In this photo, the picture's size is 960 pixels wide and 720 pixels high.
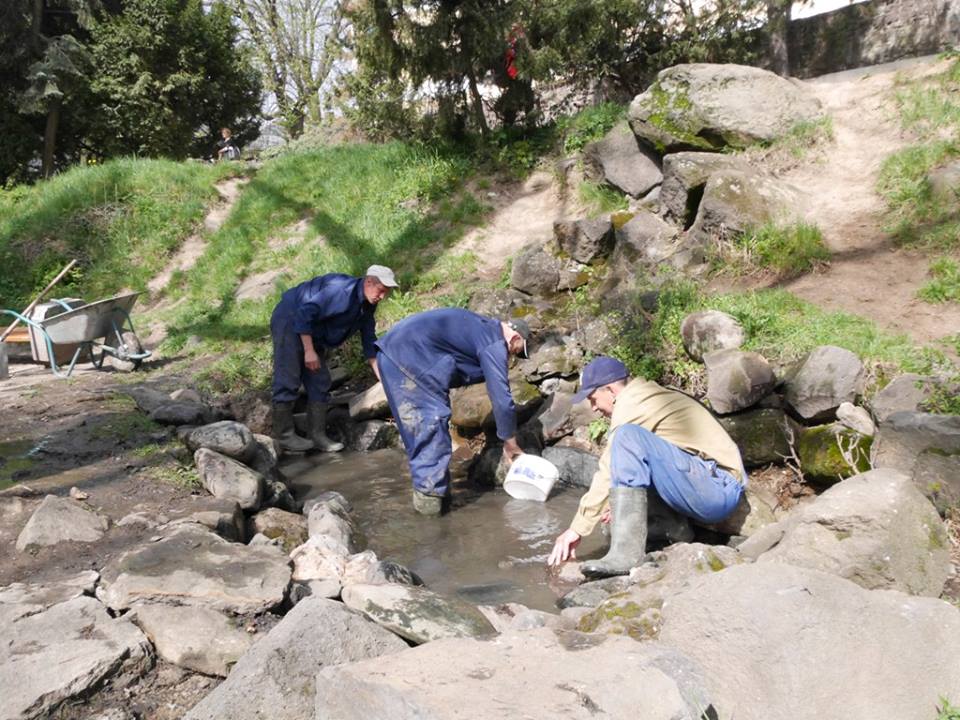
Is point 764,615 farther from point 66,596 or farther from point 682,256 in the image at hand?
point 682,256

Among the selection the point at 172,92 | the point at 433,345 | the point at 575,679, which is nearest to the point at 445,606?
the point at 575,679

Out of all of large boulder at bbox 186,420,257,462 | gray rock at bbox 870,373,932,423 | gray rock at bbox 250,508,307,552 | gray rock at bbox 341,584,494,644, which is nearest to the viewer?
gray rock at bbox 341,584,494,644

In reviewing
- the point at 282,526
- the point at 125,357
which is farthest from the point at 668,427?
the point at 125,357

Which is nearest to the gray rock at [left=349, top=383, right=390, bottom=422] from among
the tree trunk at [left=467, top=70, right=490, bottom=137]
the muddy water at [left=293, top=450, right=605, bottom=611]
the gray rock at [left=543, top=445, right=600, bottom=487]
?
the muddy water at [left=293, top=450, right=605, bottom=611]

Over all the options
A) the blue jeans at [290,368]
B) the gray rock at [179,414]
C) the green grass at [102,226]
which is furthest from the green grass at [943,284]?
the green grass at [102,226]

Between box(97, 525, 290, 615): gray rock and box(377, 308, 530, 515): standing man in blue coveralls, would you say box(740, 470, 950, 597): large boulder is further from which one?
box(377, 308, 530, 515): standing man in blue coveralls

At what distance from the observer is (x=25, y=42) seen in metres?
18.6

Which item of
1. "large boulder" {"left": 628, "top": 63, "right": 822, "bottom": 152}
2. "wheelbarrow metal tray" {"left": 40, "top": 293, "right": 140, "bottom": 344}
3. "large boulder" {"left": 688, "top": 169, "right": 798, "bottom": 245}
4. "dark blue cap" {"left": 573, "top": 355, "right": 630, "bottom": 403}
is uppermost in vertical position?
"large boulder" {"left": 628, "top": 63, "right": 822, "bottom": 152}

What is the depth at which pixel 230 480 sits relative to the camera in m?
5.59

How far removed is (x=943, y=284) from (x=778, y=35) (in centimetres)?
750

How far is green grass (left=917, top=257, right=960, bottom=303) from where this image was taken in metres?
6.35

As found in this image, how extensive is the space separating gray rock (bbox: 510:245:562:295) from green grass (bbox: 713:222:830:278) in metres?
1.80

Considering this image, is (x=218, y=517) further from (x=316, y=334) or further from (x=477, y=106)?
(x=477, y=106)

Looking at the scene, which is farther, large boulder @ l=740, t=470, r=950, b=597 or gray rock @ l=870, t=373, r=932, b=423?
gray rock @ l=870, t=373, r=932, b=423
